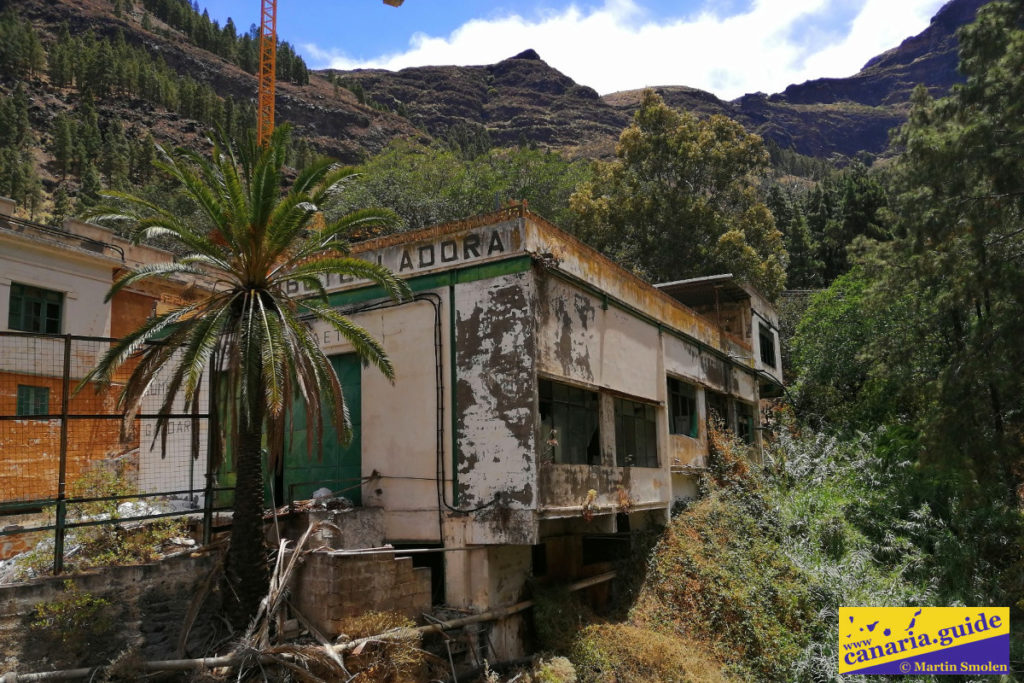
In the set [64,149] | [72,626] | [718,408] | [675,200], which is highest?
[64,149]

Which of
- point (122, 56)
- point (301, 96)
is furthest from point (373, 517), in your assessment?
point (301, 96)

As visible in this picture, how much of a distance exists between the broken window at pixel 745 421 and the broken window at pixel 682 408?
4529 millimetres

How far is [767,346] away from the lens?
28312mm

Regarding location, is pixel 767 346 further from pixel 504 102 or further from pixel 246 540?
pixel 504 102

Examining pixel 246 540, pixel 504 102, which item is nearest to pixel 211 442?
pixel 246 540

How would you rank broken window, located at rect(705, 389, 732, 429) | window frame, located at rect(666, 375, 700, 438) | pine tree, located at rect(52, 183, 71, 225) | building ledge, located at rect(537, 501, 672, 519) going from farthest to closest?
pine tree, located at rect(52, 183, 71, 225)
broken window, located at rect(705, 389, 732, 429)
window frame, located at rect(666, 375, 700, 438)
building ledge, located at rect(537, 501, 672, 519)

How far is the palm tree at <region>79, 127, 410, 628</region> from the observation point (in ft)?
35.4

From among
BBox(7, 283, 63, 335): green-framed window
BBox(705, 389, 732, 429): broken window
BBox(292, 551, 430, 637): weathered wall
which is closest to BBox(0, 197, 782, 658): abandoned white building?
BBox(292, 551, 430, 637): weathered wall

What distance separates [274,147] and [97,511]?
667 centimetres

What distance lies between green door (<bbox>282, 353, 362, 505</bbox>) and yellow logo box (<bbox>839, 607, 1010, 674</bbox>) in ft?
31.1

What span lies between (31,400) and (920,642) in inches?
785

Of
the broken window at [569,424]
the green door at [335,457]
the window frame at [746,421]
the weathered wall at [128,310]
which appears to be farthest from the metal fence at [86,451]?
the window frame at [746,421]

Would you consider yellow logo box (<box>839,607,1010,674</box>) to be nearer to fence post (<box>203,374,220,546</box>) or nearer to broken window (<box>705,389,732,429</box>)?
broken window (<box>705,389,732,429</box>)

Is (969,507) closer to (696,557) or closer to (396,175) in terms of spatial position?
(696,557)
